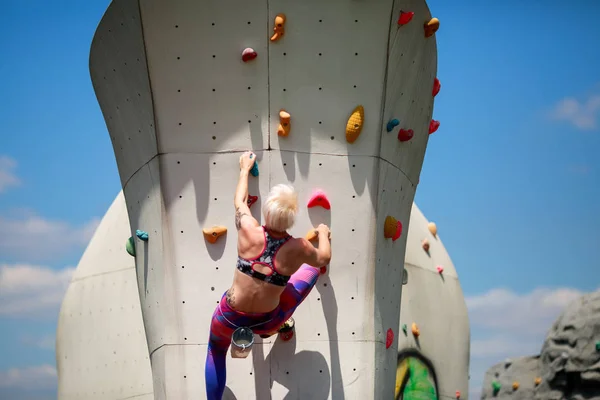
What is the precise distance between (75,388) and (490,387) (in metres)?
10.4

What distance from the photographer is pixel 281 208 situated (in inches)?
242

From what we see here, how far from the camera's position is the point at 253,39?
7312mm

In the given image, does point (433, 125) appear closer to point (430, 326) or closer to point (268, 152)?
point (268, 152)

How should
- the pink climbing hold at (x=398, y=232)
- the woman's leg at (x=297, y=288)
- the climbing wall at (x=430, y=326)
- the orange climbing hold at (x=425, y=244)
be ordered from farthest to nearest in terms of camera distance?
the orange climbing hold at (x=425, y=244), the climbing wall at (x=430, y=326), the pink climbing hold at (x=398, y=232), the woman's leg at (x=297, y=288)

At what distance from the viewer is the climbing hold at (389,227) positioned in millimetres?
7523

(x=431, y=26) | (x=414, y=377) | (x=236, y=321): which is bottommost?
(x=236, y=321)

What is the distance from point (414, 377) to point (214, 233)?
624cm

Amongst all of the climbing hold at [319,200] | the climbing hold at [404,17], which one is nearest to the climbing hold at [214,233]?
the climbing hold at [319,200]

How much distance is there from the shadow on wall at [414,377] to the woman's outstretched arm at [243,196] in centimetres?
595

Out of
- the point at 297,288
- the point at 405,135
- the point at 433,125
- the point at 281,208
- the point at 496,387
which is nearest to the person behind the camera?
the point at 281,208

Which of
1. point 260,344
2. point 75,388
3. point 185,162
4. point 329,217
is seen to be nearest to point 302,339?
point 260,344

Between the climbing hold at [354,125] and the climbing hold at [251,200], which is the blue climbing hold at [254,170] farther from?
the climbing hold at [354,125]

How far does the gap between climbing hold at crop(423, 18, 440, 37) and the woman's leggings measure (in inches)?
102

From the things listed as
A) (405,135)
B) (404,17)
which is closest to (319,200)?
(405,135)
